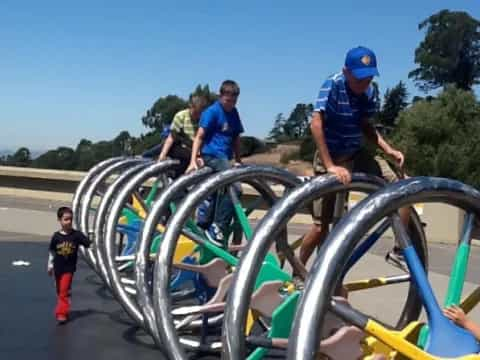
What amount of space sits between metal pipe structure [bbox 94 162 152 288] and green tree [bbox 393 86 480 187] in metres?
24.3

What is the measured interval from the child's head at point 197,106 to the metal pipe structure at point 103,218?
1.02 metres

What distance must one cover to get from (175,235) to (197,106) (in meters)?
3.10

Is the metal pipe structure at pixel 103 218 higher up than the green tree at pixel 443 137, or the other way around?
the green tree at pixel 443 137

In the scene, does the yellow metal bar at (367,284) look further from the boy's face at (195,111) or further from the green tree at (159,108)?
the green tree at (159,108)

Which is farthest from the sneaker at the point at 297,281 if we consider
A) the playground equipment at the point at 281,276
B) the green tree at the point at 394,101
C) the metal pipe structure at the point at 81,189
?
the green tree at the point at 394,101

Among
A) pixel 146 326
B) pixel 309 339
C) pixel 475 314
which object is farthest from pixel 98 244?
pixel 309 339

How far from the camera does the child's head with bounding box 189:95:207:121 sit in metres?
7.02

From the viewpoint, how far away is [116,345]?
4.89 meters

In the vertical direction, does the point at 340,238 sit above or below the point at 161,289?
above

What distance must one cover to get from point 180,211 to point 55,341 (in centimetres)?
140

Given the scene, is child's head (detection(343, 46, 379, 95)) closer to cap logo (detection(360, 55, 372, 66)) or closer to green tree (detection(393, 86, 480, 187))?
cap logo (detection(360, 55, 372, 66))

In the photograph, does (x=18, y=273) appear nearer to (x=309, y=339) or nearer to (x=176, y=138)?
(x=176, y=138)

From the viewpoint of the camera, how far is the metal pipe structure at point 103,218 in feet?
17.4

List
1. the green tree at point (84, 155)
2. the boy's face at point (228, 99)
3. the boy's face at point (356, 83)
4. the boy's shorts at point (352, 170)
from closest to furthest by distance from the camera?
the boy's face at point (356, 83) < the boy's shorts at point (352, 170) < the boy's face at point (228, 99) < the green tree at point (84, 155)
